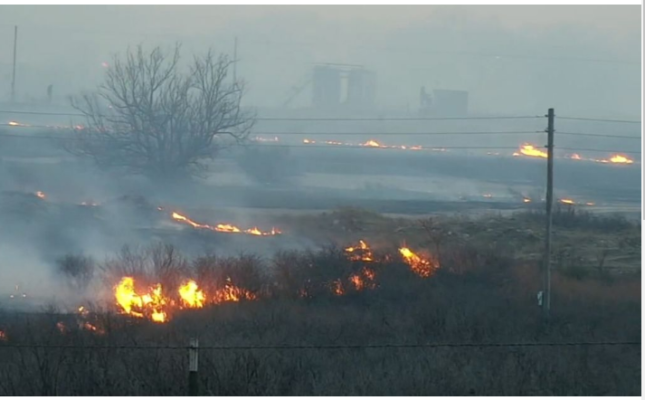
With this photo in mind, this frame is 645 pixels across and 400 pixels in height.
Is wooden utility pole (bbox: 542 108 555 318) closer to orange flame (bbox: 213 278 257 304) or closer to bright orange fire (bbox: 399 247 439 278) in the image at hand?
bright orange fire (bbox: 399 247 439 278)

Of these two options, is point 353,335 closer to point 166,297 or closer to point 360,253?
point 166,297

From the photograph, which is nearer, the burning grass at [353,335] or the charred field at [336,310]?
the burning grass at [353,335]

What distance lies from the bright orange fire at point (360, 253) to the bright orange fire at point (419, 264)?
3.15ft

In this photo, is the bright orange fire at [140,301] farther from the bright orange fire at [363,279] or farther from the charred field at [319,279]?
the bright orange fire at [363,279]

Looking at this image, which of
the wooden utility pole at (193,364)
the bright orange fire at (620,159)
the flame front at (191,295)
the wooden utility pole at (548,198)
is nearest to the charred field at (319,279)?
the flame front at (191,295)

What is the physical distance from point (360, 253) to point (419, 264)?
174 cm

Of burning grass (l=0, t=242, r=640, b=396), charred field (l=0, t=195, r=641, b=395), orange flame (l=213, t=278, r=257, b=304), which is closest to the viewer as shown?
burning grass (l=0, t=242, r=640, b=396)

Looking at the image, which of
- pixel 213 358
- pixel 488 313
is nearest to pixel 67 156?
pixel 488 313

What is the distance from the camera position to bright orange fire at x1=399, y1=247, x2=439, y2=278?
24391 mm

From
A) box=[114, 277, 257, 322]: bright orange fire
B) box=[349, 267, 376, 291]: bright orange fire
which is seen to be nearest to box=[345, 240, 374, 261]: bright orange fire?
box=[349, 267, 376, 291]: bright orange fire

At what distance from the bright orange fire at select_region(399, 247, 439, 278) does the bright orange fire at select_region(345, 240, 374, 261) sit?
961mm

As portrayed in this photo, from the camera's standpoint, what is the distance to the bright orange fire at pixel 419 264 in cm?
2439

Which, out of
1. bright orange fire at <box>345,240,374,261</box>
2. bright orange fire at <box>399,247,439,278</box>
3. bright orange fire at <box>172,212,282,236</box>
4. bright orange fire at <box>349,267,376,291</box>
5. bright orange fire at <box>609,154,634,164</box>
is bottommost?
bright orange fire at <box>349,267,376,291</box>

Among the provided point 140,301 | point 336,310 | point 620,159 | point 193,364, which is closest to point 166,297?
point 140,301
